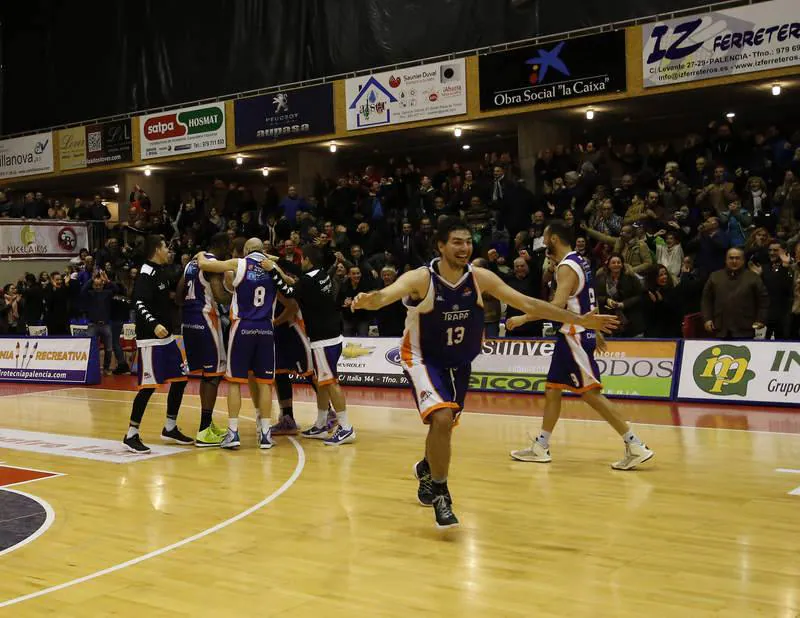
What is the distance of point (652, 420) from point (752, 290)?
2552 mm

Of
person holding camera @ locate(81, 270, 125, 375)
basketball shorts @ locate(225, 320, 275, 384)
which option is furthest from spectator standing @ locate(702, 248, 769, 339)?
person holding camera @ locate(81, 270, 125, 375)

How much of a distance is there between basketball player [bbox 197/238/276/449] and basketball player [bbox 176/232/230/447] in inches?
13.9

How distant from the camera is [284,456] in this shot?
935cm

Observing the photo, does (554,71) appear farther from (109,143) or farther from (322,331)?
(109,143)

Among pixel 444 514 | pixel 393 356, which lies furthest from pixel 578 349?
pixel 393 356

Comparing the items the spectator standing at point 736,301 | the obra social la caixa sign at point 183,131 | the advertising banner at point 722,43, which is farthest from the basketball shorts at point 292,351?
the obra social la caixa sign at point 183,131

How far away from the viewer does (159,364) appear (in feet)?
32.2

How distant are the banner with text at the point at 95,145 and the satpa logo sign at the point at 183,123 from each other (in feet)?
2.85

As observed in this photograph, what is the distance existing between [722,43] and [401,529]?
13.1 metres

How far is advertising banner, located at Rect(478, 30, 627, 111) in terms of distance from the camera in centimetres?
1802

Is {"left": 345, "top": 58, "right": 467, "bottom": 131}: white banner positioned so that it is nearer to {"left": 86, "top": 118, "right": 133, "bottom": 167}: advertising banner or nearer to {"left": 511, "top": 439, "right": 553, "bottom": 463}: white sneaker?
{"left": 86, "top": 118, "right": 133, "bottom": 167}: advertising banner

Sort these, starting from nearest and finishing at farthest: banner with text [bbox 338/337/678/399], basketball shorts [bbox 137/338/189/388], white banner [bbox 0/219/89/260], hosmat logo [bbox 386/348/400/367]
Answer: basketball shorts [bbox 137/338/189/388] < banner with text [bbox 338/337/678/399] < hosmat logo [bbox 386/348/400/367] < white banner [bbox 0/219/89/260]

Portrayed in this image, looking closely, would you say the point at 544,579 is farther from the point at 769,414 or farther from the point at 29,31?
the point at 29,31

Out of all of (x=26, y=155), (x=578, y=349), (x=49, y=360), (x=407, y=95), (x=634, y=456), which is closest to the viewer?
(x=634, y=456)
